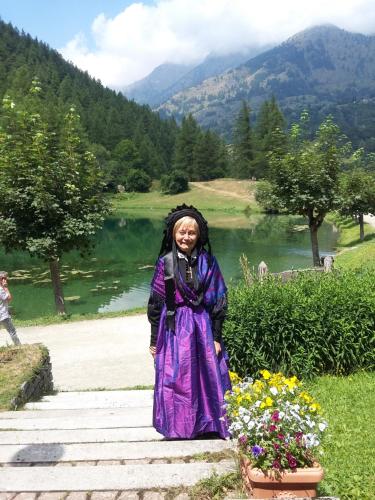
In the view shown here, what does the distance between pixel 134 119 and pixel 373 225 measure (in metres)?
120

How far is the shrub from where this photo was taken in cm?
823

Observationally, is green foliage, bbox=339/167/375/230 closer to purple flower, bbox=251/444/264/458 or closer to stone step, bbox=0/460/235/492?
stone step, bbox=0/460/235/492

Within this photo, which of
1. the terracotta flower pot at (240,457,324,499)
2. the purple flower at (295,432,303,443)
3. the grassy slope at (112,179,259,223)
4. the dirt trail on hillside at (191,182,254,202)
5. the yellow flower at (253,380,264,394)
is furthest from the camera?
the dirt trail on hillside at (191,182,254,202)

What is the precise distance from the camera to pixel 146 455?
4441 millimetres

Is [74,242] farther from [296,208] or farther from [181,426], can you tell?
[181,426]

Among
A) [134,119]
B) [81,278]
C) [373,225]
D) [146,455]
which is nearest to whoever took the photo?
[146,455]

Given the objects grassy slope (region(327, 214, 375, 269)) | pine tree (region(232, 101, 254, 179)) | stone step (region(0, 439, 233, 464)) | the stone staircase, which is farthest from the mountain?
stone step (region(0, 439, 233, 464))

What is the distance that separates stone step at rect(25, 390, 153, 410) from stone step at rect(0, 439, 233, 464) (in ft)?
6.37

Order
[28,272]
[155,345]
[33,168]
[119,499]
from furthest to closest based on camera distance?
1. [28,272]
2. [33,168]
3. [155,345]
4. [119,499]

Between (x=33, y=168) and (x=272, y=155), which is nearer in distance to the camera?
(x=33, y=168)

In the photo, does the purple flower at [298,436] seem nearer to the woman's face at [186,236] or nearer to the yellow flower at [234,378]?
the yellow flower at [234,378]

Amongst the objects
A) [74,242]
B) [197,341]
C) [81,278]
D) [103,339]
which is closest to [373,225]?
[81,278]

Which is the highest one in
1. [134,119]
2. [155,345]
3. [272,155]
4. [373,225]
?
[134,119]

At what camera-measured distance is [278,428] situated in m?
3.70
